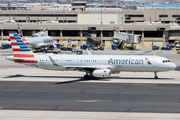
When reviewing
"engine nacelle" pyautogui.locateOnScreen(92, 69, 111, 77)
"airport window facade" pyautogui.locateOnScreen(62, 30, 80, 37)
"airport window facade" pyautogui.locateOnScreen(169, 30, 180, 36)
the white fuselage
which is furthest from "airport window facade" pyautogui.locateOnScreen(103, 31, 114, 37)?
"engine nacelle" pyautogui.locateOnScreen(92, 69, 111, 77)

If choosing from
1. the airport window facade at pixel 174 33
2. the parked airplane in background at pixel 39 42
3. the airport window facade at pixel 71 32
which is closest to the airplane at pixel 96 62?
the parked airplane in background at pixel 39 42

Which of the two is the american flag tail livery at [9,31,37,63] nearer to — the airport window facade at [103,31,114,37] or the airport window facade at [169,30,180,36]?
the airport window facade at [103,31,114,37]

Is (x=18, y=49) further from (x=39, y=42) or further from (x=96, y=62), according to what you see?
(x=39, y=42)

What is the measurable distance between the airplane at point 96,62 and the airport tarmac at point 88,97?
6.12ft

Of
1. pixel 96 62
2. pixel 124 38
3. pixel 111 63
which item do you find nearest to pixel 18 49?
pixel 96 62

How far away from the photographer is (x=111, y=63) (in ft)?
155

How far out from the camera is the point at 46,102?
32875 millimetres

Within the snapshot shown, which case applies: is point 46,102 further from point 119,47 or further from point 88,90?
point 119,47

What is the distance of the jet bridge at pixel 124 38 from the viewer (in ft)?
367

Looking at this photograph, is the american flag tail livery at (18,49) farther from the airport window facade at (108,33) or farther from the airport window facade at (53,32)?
the airport window facade at (108,33)

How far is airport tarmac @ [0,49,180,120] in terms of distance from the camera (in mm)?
28531

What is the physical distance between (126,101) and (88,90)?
7.57 meters

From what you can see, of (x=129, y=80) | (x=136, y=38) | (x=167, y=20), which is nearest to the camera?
(x=129, y=80)

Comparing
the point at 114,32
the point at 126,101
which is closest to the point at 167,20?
the point at 114,32
